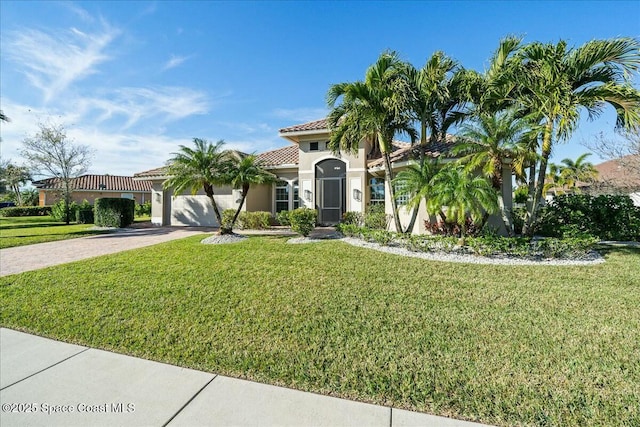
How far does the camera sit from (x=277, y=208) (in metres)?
19.4

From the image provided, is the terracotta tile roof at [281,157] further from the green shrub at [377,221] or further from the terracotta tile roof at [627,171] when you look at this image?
the terracotta tile roof at [627,171]

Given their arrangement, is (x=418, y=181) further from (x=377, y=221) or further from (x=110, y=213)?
(x=110, y=213)

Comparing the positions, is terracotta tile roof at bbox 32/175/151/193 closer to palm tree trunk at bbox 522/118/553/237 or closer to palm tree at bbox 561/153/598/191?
palm tree trunk at bbox 522/118/553/237

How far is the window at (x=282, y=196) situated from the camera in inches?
749

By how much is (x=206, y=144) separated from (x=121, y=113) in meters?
7.42

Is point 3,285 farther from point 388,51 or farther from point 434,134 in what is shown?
point 434,134

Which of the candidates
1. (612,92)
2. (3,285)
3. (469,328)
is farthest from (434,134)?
(3,285)

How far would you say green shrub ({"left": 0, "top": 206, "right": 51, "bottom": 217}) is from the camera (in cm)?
3203

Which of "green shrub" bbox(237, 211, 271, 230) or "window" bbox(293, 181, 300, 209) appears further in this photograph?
"window" bbox(293, 181, 300, 209)

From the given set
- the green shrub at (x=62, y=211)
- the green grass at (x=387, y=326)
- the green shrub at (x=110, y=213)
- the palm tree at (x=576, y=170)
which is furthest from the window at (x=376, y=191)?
the palm tree at (x=576, y=170)

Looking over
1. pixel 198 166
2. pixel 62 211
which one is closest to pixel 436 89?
pixel 198 166

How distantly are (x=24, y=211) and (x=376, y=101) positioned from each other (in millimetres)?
43872

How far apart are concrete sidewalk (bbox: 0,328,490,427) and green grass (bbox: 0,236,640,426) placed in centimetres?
22

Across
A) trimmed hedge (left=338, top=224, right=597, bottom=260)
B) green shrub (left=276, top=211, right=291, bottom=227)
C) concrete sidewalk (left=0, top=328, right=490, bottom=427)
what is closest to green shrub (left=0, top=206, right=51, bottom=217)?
green shrub (left=276, top=211, right=291, bottom=227)
